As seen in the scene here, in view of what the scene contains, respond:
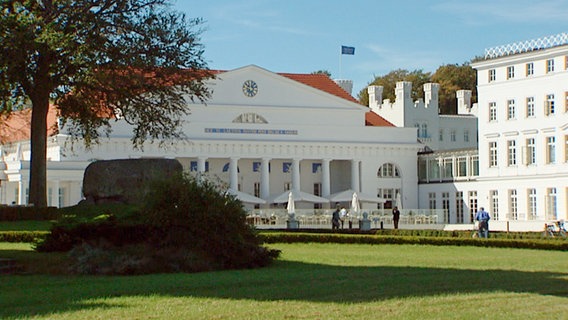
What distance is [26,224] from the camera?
34406 mm

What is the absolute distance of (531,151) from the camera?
67.3m

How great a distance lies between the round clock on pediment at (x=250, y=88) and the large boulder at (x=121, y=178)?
45.0m

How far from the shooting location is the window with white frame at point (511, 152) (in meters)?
68.6

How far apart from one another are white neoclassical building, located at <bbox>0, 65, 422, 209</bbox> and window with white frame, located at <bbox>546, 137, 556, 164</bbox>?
15.9 metres

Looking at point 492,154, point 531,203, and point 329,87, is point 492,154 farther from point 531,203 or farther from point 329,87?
point 329,87

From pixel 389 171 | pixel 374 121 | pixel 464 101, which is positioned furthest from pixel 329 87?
pixel 464 101

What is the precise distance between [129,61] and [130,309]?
23.7 metres

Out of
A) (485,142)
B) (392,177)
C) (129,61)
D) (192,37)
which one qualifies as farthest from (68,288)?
(392,177)

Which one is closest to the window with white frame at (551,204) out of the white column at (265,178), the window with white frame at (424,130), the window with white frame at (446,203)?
the window with white frame at (446,203)

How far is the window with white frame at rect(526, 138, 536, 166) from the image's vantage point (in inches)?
2635

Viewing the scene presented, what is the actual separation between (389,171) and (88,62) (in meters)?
46.5

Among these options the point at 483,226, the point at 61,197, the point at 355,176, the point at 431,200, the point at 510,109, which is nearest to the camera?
the point at 483,226

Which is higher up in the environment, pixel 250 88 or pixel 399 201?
pixel 250 88

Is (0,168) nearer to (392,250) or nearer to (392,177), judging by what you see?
(392,177)
